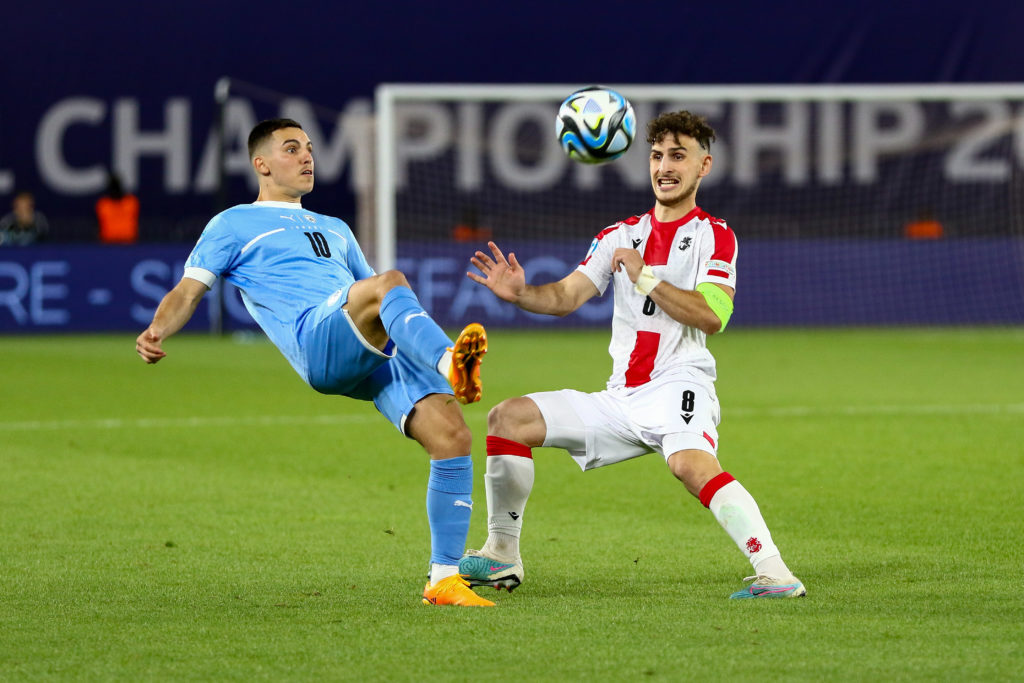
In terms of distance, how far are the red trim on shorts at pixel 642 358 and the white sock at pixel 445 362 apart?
1.05 m

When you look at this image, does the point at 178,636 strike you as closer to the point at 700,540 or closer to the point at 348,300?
the point at 348,300

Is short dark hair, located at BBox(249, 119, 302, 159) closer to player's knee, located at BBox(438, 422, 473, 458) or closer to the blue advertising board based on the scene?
player's knee, located at BBox(438, 422, 473, 458)

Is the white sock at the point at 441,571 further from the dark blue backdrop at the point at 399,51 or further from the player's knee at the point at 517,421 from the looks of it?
the dark blue backdrop at the point at 399,51

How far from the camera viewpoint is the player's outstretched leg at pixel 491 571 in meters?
5.24

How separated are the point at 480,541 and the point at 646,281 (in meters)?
1.70

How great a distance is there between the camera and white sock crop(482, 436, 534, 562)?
17.5 feet

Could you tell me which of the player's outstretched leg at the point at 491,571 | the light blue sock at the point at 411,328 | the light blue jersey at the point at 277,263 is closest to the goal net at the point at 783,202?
the light blue jersey at the point at 277,263

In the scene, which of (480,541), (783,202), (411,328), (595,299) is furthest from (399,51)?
(411,328)

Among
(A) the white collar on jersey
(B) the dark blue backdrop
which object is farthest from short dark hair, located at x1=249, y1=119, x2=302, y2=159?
(B) the dark blue backdrop

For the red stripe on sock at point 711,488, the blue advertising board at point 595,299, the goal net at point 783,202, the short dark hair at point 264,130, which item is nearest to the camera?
the red stripe on sock at point 711,488

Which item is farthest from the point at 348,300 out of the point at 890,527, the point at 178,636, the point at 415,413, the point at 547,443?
the point at 890,527

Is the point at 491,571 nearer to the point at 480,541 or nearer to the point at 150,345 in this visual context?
the point at 480,541

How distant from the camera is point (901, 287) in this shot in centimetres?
2114

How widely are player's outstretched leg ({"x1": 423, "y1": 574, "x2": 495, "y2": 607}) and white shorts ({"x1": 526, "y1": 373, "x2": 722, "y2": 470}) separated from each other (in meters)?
0.71
